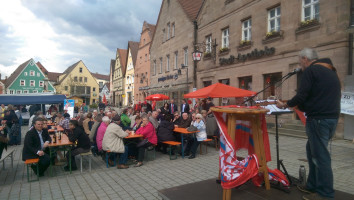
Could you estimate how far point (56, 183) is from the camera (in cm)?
559

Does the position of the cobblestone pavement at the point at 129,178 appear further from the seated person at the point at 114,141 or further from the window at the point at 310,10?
the window at the point at 310,10

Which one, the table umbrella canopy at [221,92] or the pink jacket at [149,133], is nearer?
the pink jacket at [149,133]

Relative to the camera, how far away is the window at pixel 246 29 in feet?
49.1

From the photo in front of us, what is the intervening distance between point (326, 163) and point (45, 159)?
5759 millimetres

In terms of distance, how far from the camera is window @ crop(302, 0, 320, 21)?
11047 mm

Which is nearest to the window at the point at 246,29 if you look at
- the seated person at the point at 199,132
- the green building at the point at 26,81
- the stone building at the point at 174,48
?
the stone building at the point at 174,48

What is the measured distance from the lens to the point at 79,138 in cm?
667

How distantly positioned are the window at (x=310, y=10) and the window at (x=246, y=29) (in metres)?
3.58

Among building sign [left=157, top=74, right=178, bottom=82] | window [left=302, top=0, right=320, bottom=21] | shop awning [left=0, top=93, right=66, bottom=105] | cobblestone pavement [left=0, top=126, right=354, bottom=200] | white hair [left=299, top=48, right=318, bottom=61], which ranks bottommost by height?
cobblestone pavement [left=0, top=126, right=354, bottom=200]

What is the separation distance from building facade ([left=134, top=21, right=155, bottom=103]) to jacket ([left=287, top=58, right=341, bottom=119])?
29.7 metres

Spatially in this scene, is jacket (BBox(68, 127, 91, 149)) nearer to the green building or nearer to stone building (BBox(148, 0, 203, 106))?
stone building (BBox(148, 0, 203, 106))

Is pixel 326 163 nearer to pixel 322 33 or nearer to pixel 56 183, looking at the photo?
pixel 56 183

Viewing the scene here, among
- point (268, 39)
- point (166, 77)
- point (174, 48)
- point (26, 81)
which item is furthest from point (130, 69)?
point (268, 39)

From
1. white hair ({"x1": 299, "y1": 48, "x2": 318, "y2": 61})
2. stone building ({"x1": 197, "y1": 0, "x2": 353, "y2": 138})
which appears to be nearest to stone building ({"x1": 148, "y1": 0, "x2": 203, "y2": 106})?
stone building ({"x1": 197, "y1": 0, "x2": 353, "y2": 138})
